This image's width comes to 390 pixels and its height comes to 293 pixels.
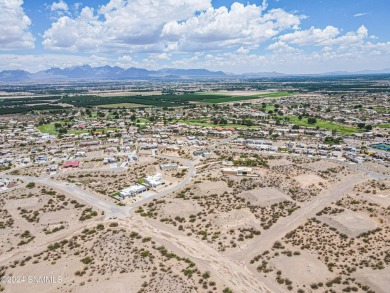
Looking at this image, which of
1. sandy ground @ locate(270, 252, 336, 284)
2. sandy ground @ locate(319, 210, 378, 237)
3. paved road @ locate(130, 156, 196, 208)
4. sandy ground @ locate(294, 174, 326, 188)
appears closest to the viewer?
sandy ground @ locate(270, 252, 336, 284)

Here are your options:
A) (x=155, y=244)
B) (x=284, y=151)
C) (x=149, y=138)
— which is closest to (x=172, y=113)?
(x=149, y=138)

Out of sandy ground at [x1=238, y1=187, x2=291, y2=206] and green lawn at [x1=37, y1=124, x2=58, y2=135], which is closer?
sandy ground at [x1=238, y1=187, x2=291, y2=206]

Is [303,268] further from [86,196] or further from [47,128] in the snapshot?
[47,128]

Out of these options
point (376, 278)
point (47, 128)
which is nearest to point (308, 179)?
point (376, 278)

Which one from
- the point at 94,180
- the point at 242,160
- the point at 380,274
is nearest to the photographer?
the point at 380,274

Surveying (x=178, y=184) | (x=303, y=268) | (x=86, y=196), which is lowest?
(x=86, y=196)

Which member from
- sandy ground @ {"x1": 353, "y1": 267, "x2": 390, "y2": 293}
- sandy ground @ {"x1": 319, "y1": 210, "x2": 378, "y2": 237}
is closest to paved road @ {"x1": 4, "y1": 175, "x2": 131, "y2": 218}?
sandy ground @ {"x1": 319, "y1": 210, "x2": 378, "y2": 237}

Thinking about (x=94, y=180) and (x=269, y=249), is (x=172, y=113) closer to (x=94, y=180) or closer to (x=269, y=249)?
(x=94, y=180)

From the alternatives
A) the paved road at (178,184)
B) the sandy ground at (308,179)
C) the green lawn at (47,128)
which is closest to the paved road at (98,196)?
the paved road at (178,184)

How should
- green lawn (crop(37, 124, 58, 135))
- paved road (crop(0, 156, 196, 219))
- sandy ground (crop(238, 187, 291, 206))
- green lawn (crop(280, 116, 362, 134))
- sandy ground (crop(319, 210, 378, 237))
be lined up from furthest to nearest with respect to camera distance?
green lawn (crop(37, 124, 58, 135)) < green lawn (crop(280, 116, 362, 134)) < sandy ground (crop(238, 187, 291, 206)) < paved road (crop(0, 156, 196, 219)) < sandy ground (crop(319, 210, 378, 237))

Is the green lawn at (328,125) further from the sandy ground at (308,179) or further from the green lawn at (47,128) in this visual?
the green lawn at (47,128)

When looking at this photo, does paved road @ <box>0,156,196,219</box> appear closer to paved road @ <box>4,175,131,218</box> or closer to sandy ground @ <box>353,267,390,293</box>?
paved road @ <box>4,175,131,218</box>
